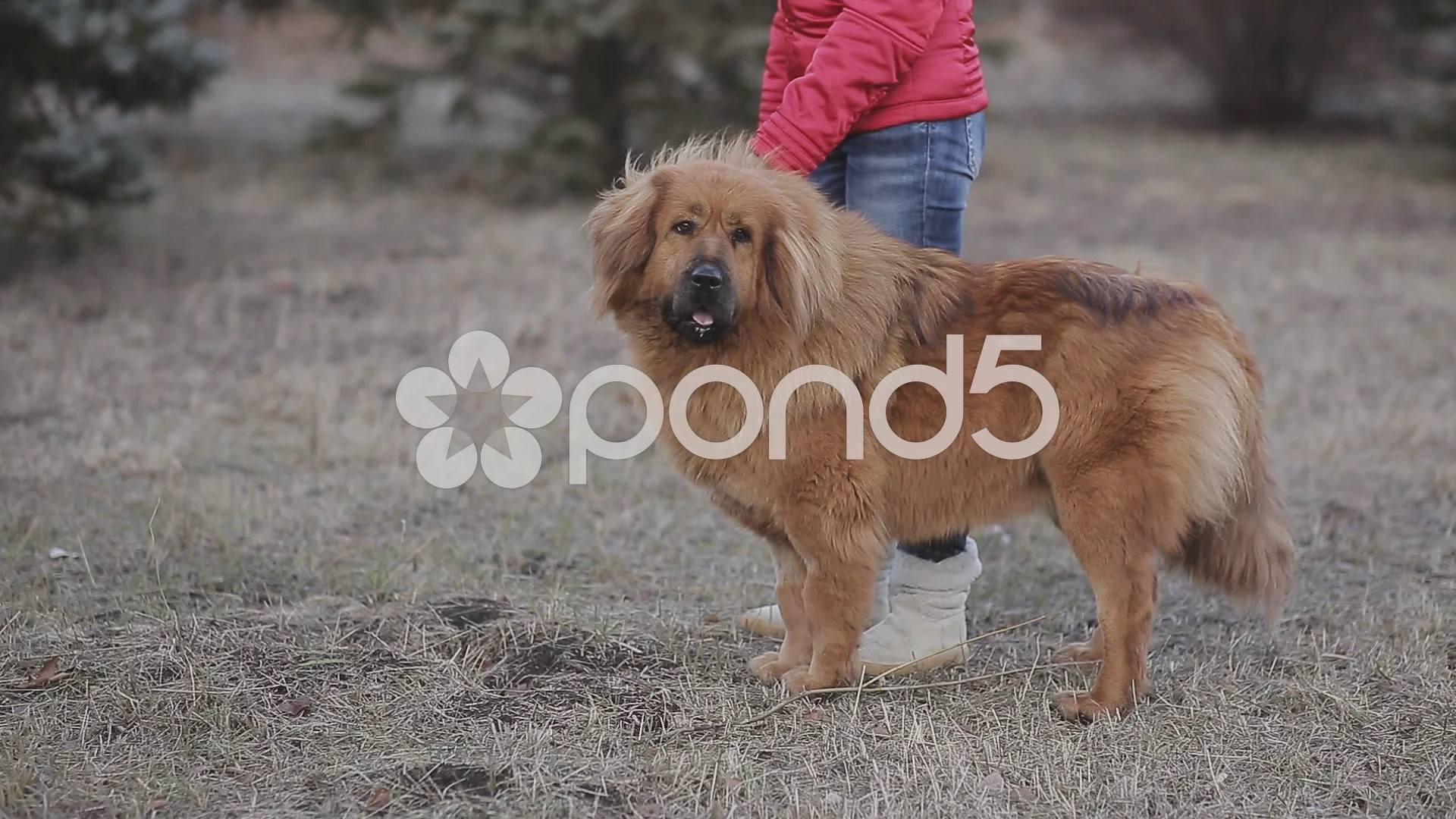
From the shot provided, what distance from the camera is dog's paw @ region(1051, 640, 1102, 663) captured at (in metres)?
4.48

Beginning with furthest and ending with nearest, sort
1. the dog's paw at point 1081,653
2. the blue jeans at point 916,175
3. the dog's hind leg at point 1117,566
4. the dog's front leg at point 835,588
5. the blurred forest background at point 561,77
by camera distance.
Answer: the blurred forest background at point 561,77 < the dog's paw at point 1081,653 < the blue jeans at point 916,175 < the dog's front leg at point 835,588 < the dog's hind leg at point 1117,566

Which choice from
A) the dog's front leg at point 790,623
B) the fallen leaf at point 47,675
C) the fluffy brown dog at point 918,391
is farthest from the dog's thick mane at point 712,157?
the fallen leaf at point 47,675

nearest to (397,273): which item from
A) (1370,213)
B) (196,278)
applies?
(196,278)

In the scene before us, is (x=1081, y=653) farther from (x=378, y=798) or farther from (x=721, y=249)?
(x=378, y=798)

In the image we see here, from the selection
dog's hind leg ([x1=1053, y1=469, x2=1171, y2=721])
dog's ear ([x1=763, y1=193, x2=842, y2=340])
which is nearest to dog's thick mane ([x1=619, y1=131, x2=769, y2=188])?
dog's ear ([x1=763, y1=193, x2=842, y2=340])

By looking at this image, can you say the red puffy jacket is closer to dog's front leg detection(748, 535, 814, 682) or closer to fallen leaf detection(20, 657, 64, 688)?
dog's front leg detection(748, 535, 814, 682)

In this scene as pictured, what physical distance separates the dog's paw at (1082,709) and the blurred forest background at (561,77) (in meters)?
7.11

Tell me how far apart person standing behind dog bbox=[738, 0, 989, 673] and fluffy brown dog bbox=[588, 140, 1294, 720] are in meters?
0.23

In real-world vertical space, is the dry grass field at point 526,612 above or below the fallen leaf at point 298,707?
above

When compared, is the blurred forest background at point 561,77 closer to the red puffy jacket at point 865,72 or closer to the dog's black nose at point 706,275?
the red puffy jacket at point 865,72

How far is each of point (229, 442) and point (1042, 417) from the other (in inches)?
160

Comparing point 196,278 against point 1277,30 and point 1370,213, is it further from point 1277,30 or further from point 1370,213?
point 1277,30

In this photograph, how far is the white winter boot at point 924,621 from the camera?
448 cm

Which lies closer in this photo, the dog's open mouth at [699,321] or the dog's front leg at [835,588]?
the dog's open mouth at [699,321]
